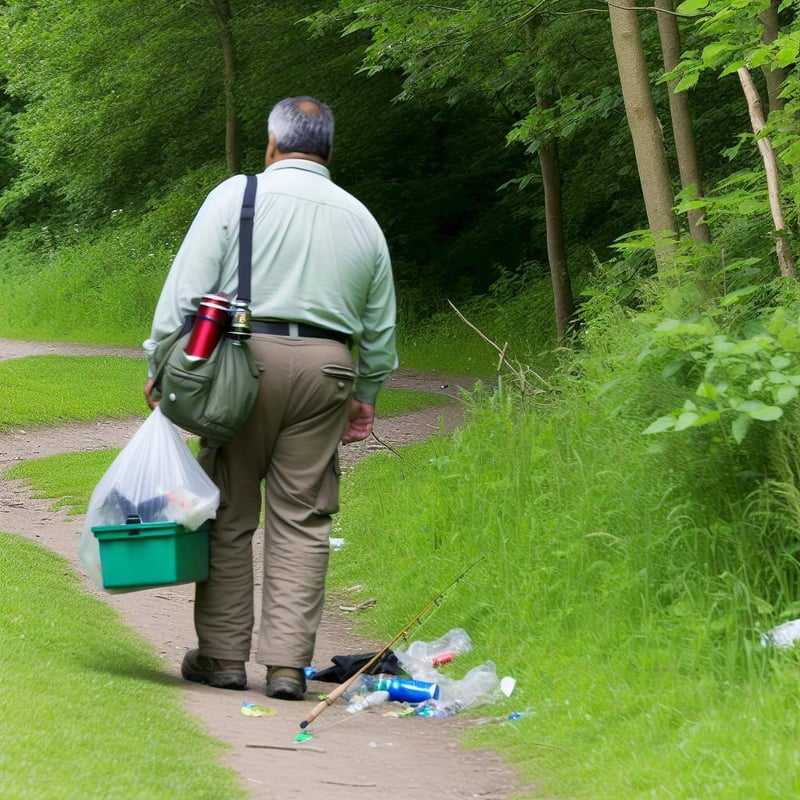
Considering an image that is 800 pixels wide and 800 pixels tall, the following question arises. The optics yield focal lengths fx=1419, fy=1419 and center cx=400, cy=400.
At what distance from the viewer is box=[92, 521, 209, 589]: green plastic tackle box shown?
500 centimetres

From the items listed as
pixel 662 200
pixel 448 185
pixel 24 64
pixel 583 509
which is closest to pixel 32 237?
pixel 24 64

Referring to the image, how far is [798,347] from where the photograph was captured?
4805 mm

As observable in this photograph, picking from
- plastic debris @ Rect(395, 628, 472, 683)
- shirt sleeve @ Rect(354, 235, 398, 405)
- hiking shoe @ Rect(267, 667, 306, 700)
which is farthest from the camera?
plastic debris @ Rect(395, 628, 472, 683)

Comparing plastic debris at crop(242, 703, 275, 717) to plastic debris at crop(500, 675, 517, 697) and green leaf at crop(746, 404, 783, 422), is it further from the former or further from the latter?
green leaf at crop(746, 404, 783, 422)

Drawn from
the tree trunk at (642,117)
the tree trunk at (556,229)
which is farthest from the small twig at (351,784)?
the tree trunk at (556,229)

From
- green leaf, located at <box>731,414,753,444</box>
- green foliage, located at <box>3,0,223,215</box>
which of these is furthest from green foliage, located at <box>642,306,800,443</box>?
green foliage, located at <box>3,0,223,215</box>

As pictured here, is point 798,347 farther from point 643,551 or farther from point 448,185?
point 448,185

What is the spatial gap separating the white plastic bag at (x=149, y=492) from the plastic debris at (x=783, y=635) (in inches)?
77.1

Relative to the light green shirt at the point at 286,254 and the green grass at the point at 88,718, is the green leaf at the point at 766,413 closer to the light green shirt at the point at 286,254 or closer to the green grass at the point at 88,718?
the light green shirt at the point at 286,254

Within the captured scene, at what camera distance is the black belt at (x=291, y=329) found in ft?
16.9

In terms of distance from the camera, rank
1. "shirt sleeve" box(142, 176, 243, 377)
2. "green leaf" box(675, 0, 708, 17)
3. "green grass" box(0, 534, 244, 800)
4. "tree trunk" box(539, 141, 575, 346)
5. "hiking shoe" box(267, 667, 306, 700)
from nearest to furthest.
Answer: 1. "green grass" box(0, 534, 244, 800)
2. "shirt sleeve" box(142, 176, 243, 377)
3. "hiking shoe" box(267, 667, 306, 700)
4. "green leaf" box(675, 0, 708, 17)
5. "tree trunk" box(539, 141, 575, 346)

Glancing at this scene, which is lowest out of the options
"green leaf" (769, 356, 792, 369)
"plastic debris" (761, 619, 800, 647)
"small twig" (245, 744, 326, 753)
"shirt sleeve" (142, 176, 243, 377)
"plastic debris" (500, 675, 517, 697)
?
"plastic debris" (500, 675, 517, 697)

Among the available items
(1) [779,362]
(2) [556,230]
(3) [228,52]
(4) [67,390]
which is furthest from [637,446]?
(3) [228,52]

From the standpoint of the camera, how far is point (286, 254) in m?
5.16
